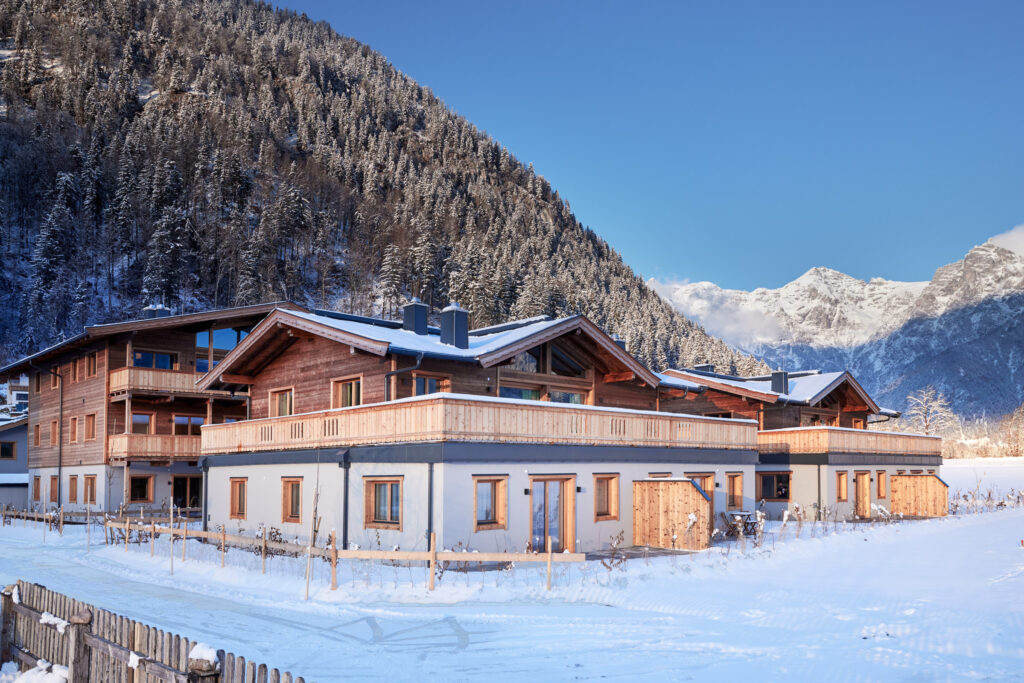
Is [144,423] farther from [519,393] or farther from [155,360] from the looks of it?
[519,393]

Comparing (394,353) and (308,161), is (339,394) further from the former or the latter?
(308,161)

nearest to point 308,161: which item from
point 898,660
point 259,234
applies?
point 259,234

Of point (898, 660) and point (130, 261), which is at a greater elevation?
point (130, 261)

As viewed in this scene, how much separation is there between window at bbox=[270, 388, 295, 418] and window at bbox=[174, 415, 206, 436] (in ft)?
39.0

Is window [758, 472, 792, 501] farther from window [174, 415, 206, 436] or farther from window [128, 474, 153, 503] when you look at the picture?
window [128, 474, 153, 503]

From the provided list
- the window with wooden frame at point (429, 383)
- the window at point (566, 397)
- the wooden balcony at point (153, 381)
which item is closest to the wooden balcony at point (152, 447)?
the wooden balcony at point (153, 381)

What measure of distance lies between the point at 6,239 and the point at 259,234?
92.1 feet

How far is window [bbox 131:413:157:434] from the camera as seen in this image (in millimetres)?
37781

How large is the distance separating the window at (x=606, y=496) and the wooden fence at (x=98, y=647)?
15.5 metres

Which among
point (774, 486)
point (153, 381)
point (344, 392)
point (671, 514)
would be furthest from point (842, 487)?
point (153, 381)

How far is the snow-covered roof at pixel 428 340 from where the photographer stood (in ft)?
74.7

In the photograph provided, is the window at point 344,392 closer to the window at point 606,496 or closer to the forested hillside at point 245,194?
the window at point 606,496

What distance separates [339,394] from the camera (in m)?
25.9

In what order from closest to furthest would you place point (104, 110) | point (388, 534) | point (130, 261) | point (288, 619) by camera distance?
point (288, 619)
point (388, 534)
point (130, 261)
point (104, 110)
